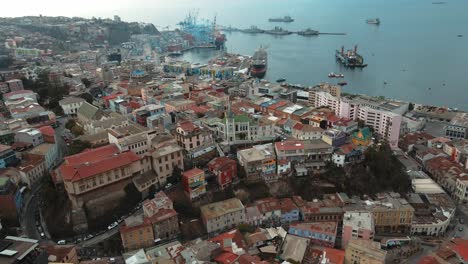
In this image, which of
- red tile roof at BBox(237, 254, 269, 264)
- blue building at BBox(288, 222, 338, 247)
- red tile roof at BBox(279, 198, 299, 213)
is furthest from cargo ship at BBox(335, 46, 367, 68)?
red tile roof at BBox(237, 254, 269, 264)

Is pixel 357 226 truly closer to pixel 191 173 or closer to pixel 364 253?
pixel 364 253

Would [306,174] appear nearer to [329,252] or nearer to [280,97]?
[329,252]

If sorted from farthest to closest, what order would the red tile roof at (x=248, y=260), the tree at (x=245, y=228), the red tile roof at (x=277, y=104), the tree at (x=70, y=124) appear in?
the red tile roof at (x=277, y=104), the tree at (x=70, y=124), the tree at (x=245, y=228), the red tile roof at (x=248, y=260)

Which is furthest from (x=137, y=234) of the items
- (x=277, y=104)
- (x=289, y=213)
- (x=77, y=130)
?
(x=277, y=104)

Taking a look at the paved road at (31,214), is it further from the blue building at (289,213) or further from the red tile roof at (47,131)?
the blue building at (289,213)

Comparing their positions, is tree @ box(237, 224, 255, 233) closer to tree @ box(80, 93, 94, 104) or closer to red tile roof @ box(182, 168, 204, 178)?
red tile roof @ box(182, 168, 204, 178)

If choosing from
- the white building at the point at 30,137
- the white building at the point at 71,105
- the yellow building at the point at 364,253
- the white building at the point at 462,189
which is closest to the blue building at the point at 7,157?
the white building at the point at 30,137

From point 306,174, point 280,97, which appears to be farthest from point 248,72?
point 306,174
